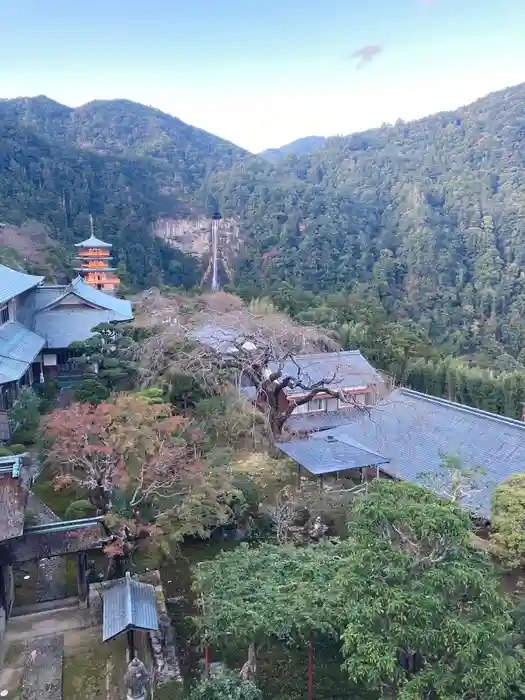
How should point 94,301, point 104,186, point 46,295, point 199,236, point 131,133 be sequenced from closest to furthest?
point 94,301, point 46,295, point 104,186, point 199,236, point 131,133

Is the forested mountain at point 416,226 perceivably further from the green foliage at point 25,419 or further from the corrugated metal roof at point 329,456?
the green foliage at point 25,419

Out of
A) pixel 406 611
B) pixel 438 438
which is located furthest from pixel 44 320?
pixel 406 611

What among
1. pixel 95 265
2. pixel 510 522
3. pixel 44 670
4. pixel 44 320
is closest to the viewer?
pixel 44 670

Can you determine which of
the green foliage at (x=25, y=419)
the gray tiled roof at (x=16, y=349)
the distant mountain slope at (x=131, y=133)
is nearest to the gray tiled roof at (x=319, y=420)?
the green foliage at (x=25, y=419)

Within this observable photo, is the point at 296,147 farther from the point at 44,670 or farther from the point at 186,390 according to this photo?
the point at 44,670

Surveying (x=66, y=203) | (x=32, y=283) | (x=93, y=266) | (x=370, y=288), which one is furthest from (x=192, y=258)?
(x=32, y=283)

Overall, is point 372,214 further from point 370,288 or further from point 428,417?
point 428,417
